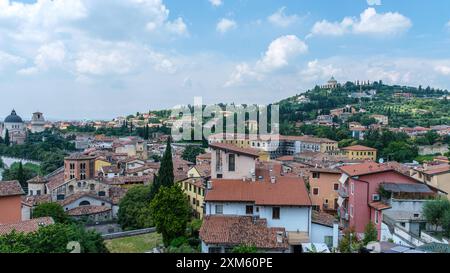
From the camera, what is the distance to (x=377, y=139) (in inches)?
955

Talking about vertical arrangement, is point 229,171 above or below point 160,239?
Answer: above

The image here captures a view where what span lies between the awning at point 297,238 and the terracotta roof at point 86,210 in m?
6.19

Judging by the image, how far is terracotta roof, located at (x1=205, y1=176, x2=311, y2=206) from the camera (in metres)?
7.07

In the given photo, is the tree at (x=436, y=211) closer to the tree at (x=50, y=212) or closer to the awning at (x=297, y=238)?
the awning at (x=297, y=238)

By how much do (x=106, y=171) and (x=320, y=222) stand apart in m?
11.4

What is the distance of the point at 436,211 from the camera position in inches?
242

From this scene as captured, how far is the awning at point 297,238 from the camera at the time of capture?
6542 mm

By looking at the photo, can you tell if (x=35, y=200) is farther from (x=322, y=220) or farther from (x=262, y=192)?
(x=322, y=220)

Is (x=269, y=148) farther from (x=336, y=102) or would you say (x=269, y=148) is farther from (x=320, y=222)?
(x=320, y=222)

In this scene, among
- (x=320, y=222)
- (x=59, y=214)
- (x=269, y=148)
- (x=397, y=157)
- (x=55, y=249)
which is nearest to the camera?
(x=55, y=249)

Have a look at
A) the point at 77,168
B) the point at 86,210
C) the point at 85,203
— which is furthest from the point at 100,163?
the point at 86,210

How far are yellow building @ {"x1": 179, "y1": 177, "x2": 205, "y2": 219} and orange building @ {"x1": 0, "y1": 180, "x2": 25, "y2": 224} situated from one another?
13.8 ft

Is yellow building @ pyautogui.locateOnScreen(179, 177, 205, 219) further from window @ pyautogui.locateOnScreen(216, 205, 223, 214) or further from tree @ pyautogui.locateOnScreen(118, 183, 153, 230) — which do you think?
window @ pyautogui.locateOnScreen(216, 205, 223, 214)
